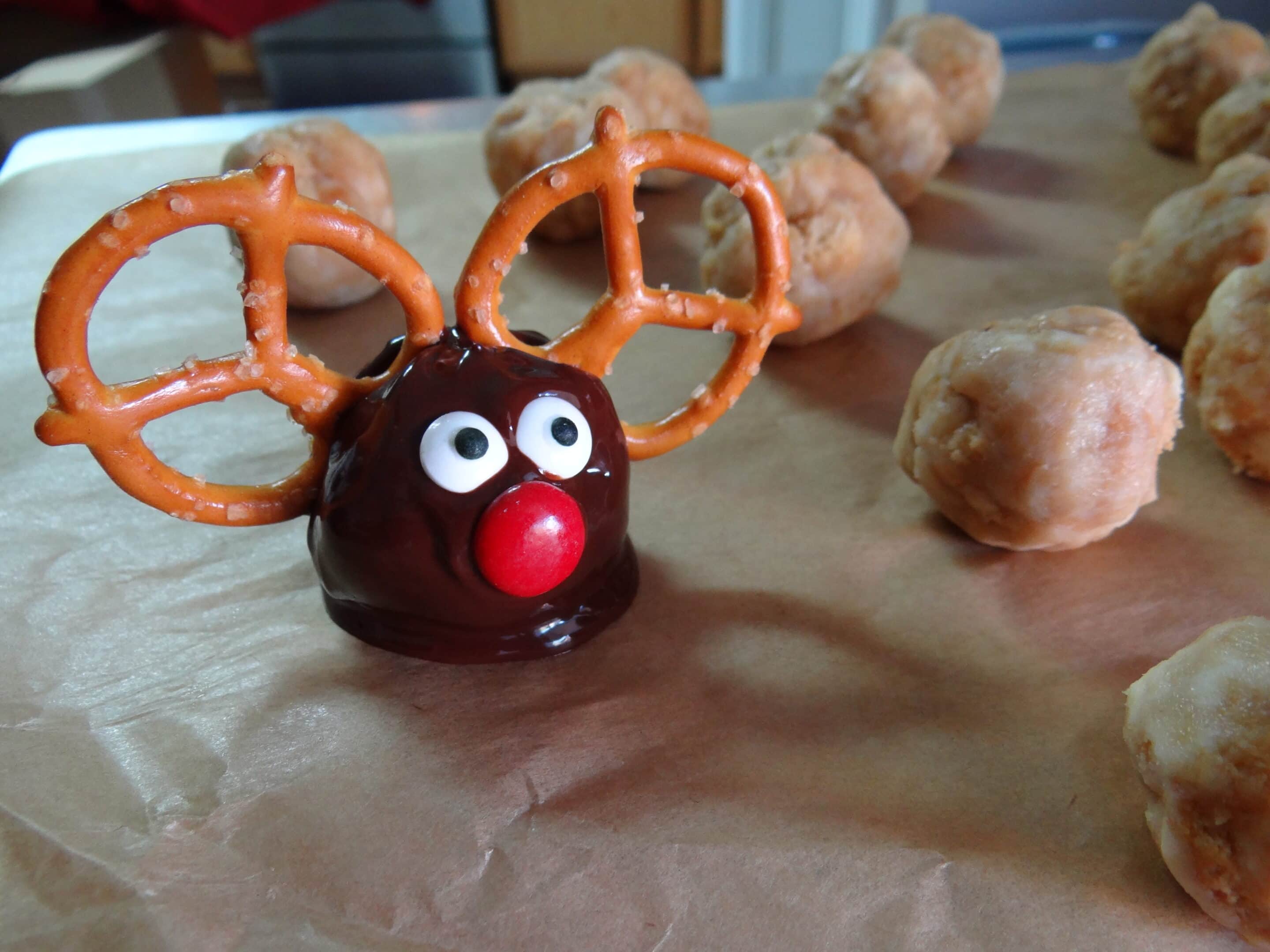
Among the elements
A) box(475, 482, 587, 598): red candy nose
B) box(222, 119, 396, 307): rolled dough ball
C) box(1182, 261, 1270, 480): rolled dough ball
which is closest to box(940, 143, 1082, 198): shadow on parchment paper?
box(1182, 261, 1270, 480): rolled dough ball

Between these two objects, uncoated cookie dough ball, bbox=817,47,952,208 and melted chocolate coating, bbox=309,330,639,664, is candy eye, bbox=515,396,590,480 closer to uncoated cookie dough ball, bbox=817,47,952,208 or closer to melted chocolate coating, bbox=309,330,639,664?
melted chocolate coating, bbox=309,330,639,664

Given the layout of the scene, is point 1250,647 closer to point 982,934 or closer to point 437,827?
point 982,934

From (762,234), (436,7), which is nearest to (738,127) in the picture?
(762,234)

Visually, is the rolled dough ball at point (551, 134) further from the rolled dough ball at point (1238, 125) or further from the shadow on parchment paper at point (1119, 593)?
the rolled dough ball at point (1238, 125)

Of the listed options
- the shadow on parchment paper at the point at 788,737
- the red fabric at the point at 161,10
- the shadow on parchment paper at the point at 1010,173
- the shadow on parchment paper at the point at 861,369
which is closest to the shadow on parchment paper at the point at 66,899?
the shadow on parchment paper at the point at 788,737

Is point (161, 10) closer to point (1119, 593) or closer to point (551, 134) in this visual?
point (551, 134)

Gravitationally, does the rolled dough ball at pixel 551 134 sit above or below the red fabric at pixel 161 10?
above
